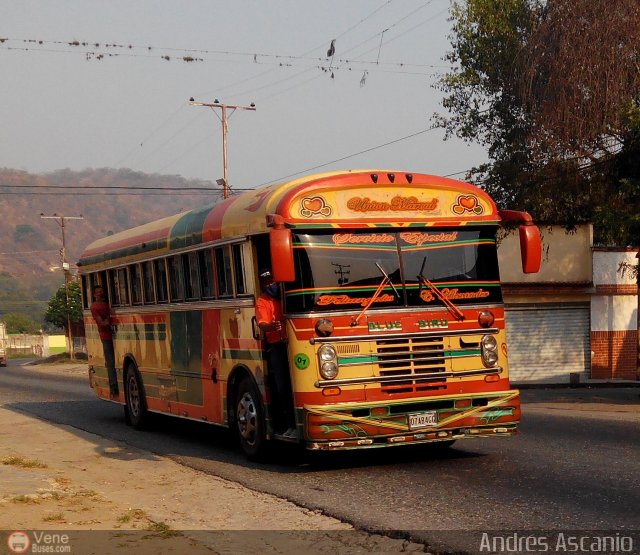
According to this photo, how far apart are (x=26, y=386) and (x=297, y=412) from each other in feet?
80.5

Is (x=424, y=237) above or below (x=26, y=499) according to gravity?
above

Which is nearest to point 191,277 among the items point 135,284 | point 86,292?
point 135,284

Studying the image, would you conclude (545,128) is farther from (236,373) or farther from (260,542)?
(260,542)

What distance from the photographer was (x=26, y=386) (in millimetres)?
33562

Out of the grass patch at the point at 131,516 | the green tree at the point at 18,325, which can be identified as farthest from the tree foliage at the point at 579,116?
the green tree at the point at 18,325

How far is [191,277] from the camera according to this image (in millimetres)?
13961

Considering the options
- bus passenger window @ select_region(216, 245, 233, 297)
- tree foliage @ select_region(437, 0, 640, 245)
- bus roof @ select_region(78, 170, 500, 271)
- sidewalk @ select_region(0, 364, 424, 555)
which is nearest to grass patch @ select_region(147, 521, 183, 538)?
→ sidewalk @ select_region(0, 364, 424, 555)

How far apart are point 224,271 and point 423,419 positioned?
10.5 ft

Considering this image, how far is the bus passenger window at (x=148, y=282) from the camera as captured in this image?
15.6 metres

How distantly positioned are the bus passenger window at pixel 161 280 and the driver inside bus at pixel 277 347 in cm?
389

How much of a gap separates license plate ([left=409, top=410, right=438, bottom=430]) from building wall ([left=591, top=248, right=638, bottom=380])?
2754 cm

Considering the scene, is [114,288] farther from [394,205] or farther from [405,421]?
[405,421]

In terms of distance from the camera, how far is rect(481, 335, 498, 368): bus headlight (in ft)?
37.5

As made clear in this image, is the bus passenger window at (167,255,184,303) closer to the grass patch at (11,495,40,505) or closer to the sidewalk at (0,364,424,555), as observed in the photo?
the sidewalk at (0,364,424,555)
